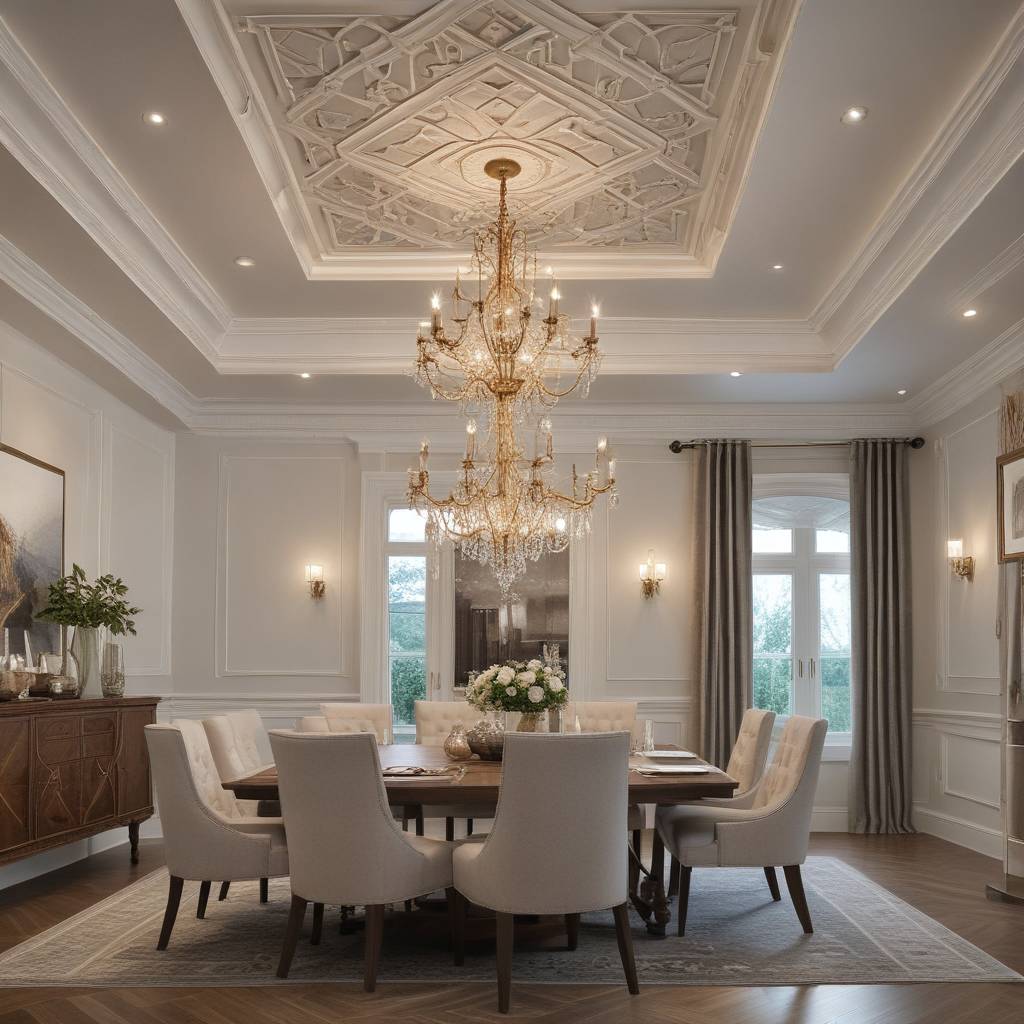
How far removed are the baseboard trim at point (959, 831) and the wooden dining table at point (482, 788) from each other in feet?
9.01

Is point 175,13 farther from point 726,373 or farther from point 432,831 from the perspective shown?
point 432,831

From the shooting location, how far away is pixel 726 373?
6992 mm

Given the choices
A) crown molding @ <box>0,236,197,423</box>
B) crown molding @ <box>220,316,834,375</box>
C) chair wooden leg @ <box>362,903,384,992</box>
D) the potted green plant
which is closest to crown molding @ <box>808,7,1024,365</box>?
crown molding @ <box>220,316,834,375</box>

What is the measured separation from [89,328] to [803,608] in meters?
5.40

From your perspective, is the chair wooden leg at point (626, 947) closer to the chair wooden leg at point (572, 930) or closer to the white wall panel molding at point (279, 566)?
the chair wooden leg at point (572, 930)

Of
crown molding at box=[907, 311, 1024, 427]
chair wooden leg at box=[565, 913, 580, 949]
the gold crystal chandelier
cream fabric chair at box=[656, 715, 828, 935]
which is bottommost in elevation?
chair wooden leg at box=[565, 913, 580, 949]

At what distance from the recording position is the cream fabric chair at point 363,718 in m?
6.16

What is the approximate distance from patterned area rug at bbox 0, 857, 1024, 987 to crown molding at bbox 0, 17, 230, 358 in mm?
2980

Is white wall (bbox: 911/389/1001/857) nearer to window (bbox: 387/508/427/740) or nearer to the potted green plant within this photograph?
window (bbox: 387/508/427/740)

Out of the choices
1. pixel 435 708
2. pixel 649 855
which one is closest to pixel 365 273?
pixel 435 708

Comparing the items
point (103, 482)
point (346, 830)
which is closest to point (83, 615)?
point (103, 482)

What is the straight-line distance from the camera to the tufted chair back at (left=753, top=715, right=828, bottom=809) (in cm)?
464

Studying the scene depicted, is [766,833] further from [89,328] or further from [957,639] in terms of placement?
[89,328]

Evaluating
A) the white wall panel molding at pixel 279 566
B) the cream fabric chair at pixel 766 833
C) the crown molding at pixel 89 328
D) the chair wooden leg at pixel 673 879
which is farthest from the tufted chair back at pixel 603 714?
the crown molding at pixel 89 328
